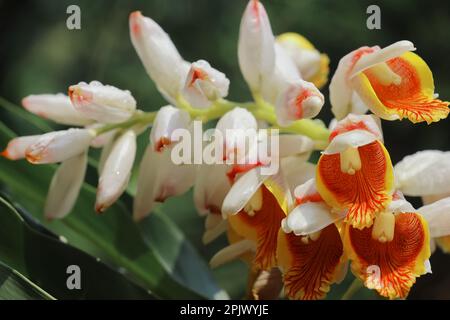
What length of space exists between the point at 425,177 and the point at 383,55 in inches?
6.4

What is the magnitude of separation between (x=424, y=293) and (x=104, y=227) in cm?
99

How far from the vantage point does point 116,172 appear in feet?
3.53

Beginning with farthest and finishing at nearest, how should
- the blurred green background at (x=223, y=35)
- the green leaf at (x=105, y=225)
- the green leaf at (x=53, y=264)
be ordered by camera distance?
1. the blurred green background at (x=223, y=35)
2. the green leaf at (x=105, y=225)
3. the green leaf at (x=53, y=264)

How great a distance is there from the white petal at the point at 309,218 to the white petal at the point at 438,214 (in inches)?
4.3

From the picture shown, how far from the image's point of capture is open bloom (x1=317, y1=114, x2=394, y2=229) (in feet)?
3.19

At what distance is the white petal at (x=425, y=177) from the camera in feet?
3.53

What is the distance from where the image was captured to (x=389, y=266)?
0.99 metres

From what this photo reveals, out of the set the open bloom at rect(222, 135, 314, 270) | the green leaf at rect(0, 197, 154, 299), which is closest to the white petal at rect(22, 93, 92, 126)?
the green leaf at rect(0, 197, 154, 299)

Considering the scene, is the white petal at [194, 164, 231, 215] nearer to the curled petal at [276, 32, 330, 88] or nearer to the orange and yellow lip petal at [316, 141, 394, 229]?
the orange and yellow lip petal at [316, 141, 394, 229]

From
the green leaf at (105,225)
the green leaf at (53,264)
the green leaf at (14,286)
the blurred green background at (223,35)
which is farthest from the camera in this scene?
the blurred green background at (223,35)

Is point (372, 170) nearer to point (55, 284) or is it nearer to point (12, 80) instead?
point (55, 284)

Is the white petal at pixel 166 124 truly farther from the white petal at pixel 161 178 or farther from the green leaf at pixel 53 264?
the green leaf at pixel 53 264

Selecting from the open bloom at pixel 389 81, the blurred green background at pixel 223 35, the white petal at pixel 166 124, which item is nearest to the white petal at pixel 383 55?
the open bloom at pixel 389 81

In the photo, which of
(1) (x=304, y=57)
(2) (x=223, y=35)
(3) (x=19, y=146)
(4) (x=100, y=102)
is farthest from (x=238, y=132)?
(2) (x=223, y=35)
